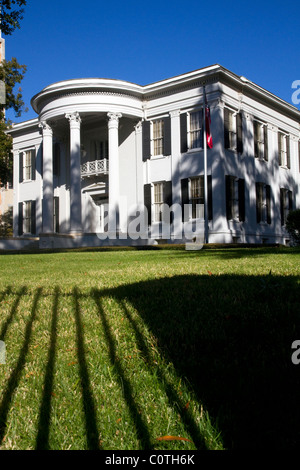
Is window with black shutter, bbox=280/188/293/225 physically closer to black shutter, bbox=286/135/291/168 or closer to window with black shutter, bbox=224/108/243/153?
black shutter, bbox=286/135/291/168

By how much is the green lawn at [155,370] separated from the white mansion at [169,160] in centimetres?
1702

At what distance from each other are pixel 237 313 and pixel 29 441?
7.10 feet

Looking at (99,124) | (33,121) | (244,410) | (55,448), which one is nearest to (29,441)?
(55,448)

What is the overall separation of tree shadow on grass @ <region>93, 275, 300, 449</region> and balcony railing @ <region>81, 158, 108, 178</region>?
A: 21499 millimetres

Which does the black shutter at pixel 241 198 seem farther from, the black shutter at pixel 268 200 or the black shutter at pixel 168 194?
the black shutter at pixel 168 194

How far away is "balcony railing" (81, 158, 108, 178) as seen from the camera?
26248mm

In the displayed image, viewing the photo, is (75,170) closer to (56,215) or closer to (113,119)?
(113,119)

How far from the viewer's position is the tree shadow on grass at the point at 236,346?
95.3 inches

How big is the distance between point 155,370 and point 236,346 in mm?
645

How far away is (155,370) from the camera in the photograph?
3084 millimetres

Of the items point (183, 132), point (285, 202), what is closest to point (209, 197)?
point (183, 132)

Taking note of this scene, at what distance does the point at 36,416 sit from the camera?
2584mm

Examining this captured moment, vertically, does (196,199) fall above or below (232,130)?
below
